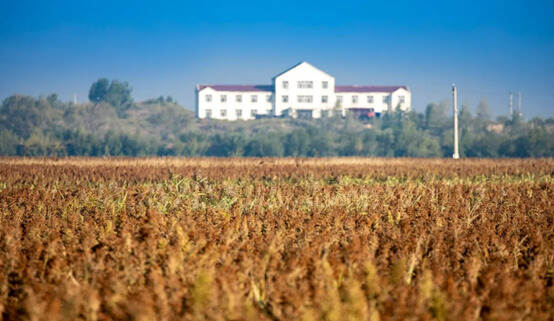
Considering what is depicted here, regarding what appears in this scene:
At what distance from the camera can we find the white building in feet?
295

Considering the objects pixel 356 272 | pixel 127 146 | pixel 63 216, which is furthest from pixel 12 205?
pixel 127 146

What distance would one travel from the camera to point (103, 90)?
349 ft

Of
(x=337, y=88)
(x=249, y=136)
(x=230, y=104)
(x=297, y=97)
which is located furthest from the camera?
(x=337, y=88)

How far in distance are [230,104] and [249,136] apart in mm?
28712

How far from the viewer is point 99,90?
350 ft

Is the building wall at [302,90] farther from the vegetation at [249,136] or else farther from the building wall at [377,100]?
the vegetation at [249,136]

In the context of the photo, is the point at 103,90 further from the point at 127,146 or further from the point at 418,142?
the point at 418,142

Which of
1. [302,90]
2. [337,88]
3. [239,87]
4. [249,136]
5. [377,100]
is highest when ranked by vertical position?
[239,87]

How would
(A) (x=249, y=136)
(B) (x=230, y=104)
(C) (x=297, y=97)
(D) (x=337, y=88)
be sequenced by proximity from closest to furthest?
(A) (x=249, y=136), (C) (x=297, y=97), (B) (x=230, y=104), (D) (x=337, y=88)

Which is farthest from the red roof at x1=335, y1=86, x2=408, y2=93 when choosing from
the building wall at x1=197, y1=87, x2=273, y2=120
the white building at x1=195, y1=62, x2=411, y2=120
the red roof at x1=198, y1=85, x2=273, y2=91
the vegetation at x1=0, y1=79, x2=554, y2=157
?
the vegetation at x1=0, y1=79, x2=554, y2=157

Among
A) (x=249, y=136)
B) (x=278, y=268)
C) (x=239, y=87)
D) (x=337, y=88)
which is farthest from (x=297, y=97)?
(x=278, y=268)

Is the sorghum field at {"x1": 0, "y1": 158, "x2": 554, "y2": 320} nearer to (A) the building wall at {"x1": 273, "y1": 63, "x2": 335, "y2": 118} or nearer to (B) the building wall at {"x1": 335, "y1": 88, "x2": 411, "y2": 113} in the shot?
(A) the building wall at {"x1": 273, "y1": 63, "x2": 335, "y2": 118}

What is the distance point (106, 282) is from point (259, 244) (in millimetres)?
1979

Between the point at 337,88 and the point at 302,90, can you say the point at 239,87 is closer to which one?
the point at 302,90
